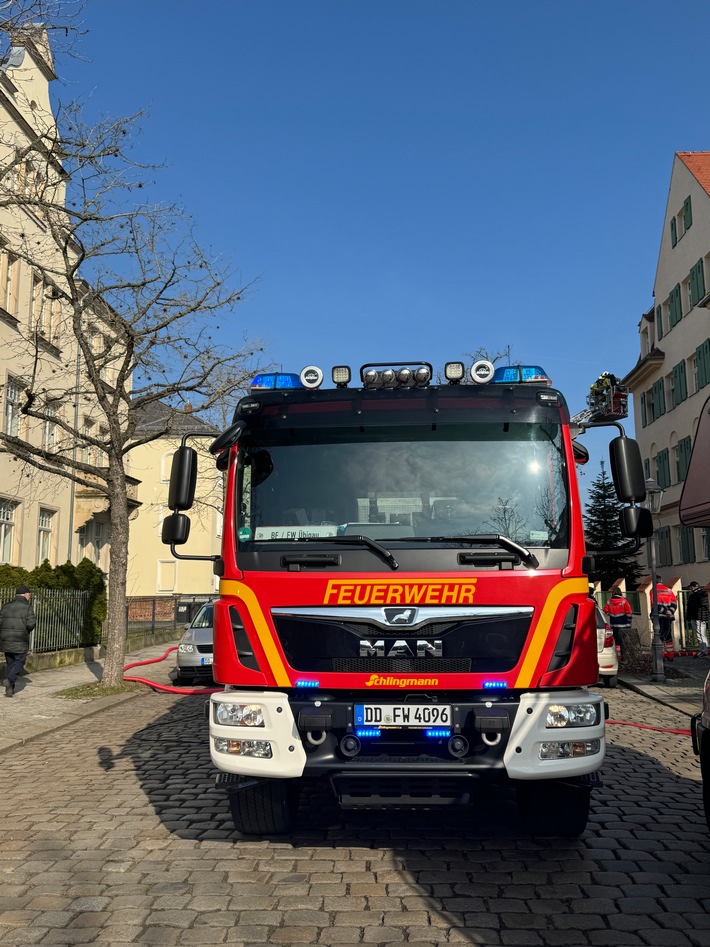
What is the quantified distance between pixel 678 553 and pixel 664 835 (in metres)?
32.5

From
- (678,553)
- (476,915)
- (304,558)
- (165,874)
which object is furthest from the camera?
(678,553)

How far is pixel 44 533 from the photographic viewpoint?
90.7 ft

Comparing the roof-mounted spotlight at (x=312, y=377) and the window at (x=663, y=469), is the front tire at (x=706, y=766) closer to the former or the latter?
the roof-mounted spotlight at (x=312, y=377)

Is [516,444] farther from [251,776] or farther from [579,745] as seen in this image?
[251,776]

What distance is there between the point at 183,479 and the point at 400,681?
1991 millimetres

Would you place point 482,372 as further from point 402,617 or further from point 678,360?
point 678,360

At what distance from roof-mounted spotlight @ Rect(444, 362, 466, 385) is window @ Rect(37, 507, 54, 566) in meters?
22.8

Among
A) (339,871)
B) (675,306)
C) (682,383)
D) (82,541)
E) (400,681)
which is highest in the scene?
(675,306)

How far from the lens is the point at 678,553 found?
36.7m

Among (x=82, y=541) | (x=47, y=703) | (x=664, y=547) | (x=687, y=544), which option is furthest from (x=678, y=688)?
(x=664, y=547)

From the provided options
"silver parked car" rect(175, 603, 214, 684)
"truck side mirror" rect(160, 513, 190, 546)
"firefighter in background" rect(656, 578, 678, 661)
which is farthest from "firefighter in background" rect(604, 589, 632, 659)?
"truck side mirror" rect(160, 513, 190, 546)

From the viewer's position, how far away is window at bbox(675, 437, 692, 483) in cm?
3584

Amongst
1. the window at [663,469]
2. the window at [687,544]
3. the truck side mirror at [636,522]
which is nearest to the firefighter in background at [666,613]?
the window at [687,544]

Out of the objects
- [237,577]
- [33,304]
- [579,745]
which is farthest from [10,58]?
[33,304]
